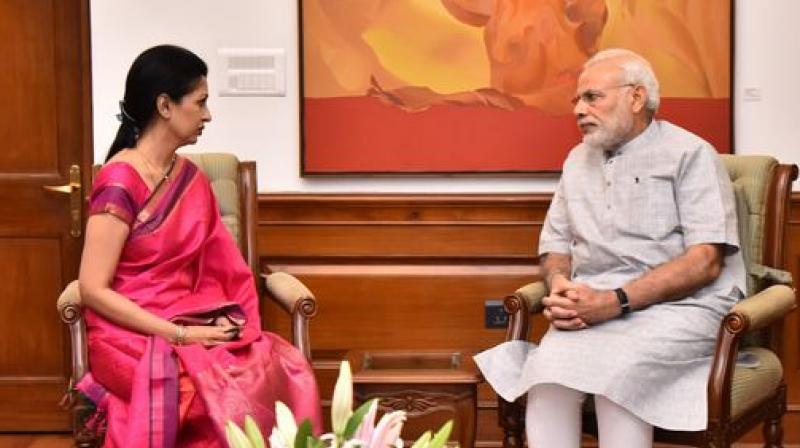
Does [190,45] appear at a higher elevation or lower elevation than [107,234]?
higher

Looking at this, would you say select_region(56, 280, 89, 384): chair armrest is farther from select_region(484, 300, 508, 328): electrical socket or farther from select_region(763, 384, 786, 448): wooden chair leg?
select_region(763, 384, 786, 448): wooden chair leg

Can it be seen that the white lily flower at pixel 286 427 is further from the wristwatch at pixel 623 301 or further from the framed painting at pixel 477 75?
the framed painting at pixel 477 75

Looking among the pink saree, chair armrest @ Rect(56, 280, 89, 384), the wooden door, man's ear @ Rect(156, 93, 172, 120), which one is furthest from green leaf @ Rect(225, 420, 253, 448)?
the wooden door

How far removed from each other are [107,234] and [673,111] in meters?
2.02

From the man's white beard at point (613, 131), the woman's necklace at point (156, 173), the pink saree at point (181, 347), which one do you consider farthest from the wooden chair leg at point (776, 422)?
the woman's necklace at point (156, 173)

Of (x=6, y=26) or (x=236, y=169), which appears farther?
(x=6, y=26)

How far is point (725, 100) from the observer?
393cm

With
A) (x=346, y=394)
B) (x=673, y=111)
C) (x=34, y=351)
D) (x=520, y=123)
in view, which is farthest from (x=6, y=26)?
(x=346, y=394)

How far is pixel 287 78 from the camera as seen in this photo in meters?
4.00

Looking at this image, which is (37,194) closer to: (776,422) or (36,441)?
(36,441)

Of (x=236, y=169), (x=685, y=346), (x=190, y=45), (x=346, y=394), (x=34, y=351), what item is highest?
(x=190, y=45)

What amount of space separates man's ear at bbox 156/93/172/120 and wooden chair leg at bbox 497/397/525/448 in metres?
1.15

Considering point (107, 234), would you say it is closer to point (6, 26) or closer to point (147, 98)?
point (147, 98)

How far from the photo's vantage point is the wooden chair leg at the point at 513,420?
311 centimetres
